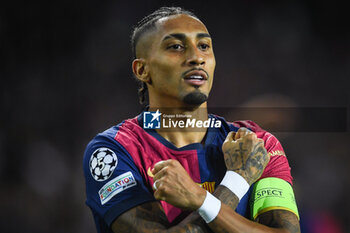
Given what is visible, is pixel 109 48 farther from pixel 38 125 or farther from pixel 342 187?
pixel 342 187

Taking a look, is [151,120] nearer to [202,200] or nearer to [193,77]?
[193,77]

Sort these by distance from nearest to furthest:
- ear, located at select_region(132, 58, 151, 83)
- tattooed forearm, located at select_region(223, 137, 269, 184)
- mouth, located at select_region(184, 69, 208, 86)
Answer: tattooed forearm, located at select_region(223, 137, 269, 184) < mouth, located at select_region(184, 69, 208, 86) < ear, located at select_region(132, 58, 151, 83)

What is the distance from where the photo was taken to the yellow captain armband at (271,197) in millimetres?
2442

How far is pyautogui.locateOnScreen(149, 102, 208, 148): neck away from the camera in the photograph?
9.21 ft

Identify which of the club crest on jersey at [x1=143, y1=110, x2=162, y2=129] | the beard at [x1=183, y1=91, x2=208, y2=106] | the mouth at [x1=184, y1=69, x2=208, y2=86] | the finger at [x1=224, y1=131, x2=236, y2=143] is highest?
the mouth at [x1=184, y1=69, x2=208, y2=86]

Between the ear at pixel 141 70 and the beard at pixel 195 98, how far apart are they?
15.5 inches

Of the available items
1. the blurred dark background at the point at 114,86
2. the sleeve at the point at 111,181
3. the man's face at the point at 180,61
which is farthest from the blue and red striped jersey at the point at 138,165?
the blurred dark background at the point at 114,86

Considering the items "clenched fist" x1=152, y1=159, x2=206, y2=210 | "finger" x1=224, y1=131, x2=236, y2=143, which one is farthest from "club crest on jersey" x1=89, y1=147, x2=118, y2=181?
"finger" x1=224, y1=131, x2=236, y2=143

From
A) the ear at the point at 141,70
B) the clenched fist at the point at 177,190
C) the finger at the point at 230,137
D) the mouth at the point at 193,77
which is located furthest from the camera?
the ear at the point at 141,70

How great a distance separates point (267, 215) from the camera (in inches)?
95.3

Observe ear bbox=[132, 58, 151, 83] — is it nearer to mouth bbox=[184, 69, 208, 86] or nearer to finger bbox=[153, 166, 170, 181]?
mouth bbox=[184, 69, 208, 86]

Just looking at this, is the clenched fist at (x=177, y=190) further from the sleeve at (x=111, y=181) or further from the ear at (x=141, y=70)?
the ear at (x=141, y=70)

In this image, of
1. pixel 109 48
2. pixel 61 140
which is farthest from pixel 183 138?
pixel 109 48

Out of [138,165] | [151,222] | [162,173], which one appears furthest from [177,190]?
[138,165]
